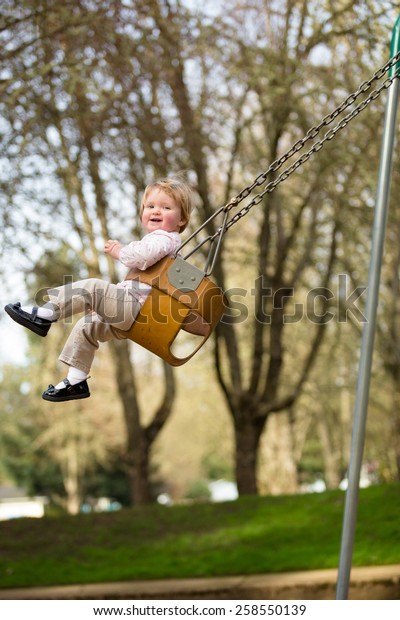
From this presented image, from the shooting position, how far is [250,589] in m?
8.81

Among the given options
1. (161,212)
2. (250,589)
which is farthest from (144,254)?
(250,589)

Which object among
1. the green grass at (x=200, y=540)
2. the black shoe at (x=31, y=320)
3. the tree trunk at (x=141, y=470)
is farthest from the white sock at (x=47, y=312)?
the tree trunk at (x=141, y=470)

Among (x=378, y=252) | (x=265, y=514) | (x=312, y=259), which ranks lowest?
(x=265, y=514)

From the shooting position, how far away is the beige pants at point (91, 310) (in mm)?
4512

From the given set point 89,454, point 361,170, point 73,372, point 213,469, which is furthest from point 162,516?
point 213,469

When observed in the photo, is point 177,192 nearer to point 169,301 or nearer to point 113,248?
point 113,248

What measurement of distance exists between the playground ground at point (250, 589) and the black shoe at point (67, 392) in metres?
4.72

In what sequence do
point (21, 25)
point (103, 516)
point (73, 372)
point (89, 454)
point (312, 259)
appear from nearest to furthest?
point (73, 372)
point (21, 25)
point (103, 516)
point (312, 259)
point (89, 454)

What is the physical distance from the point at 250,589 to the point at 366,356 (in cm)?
292

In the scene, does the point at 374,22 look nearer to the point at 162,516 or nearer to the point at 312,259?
the point at 312,259

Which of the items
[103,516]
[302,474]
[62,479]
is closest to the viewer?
[103,516]

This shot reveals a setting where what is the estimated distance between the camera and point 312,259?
1817 cm

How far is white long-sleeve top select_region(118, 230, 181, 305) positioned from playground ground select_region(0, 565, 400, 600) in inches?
193

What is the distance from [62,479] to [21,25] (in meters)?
32.4
